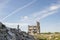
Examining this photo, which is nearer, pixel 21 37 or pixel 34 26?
pixel 21 37

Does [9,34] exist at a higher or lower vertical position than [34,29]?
lower

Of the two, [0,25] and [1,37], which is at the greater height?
[0,25]

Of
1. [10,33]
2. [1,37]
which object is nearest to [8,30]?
[10,33]

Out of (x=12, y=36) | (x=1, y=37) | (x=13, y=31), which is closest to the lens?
(x=1, y=37)

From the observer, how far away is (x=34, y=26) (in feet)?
230

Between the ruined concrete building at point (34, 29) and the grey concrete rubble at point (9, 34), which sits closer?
the grey concrete rubble at point (9, 34)

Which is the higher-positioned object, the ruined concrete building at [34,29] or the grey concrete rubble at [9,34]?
the ruined concrete building at [34,29]

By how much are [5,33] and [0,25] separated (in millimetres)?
640

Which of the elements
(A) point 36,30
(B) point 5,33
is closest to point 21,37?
(B) point 5,33

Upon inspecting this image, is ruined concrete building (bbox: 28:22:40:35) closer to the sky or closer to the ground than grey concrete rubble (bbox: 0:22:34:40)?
closer to the sky

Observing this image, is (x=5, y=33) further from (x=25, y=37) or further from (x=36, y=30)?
(x=36, y=30)

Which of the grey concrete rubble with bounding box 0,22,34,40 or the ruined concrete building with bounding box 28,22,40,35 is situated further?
the ruined concrete building with bounding box 28,22,40,35

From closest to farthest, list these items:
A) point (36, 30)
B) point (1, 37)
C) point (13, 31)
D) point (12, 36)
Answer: point (1, 37) < point (12, 36) < point (13, 31) < point (36, 30)

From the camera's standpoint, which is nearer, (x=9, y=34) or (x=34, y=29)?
(x=9, y=34)
